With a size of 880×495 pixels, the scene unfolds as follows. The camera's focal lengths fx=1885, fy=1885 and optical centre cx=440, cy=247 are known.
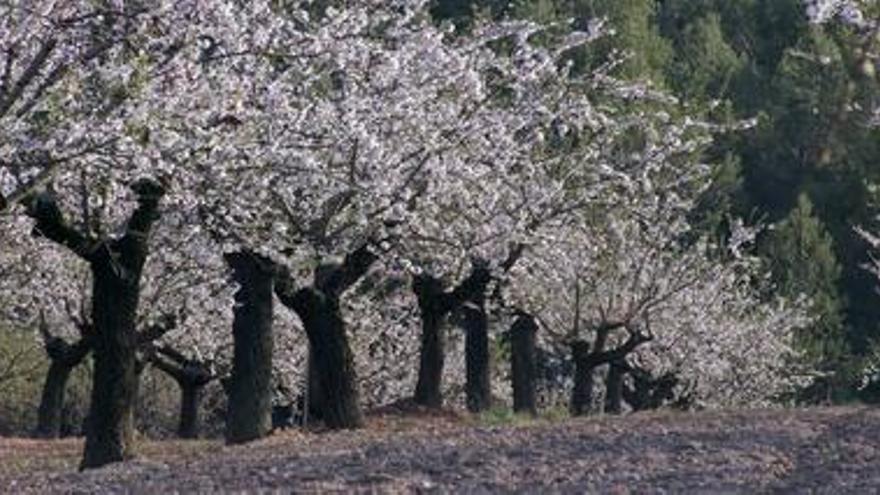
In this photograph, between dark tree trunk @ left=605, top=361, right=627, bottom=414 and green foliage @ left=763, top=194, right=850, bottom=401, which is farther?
green foliage @ left=763, top=194, right=850, bottom=401

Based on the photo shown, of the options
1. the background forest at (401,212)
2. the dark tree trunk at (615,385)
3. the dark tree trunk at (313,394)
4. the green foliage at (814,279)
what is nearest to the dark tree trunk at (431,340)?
the background forest at (401,212)

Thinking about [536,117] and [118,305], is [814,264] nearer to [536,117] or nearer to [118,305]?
[536,117]

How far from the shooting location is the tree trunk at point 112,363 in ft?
52.0

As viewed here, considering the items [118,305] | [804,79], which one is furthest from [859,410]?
[804,79]

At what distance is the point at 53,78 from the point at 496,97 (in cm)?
892

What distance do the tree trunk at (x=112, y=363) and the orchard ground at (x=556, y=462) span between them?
41cm

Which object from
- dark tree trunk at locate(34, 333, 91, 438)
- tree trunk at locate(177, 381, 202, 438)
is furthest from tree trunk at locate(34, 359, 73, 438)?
tree trunk at locate(177, 381, 202, 438)

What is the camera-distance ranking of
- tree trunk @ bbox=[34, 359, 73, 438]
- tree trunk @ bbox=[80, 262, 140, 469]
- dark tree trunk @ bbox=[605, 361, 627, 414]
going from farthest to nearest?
1. dark tree trunk @ bbox=[605, 361, 627, 414]
2. tree trunk @ bbox=[34, 359, 73, 438]
3. tree trunk @ bbox=[80, 262, 140, 469]

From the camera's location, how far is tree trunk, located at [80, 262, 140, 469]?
52.0 ft

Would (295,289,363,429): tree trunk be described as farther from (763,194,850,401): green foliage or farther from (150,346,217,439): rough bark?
(763,194,850,401): green foliage

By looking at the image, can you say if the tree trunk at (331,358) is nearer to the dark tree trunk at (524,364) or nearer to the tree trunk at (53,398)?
the dark tree trunk at (524,364)

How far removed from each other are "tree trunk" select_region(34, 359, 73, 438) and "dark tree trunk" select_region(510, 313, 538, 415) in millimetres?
7085

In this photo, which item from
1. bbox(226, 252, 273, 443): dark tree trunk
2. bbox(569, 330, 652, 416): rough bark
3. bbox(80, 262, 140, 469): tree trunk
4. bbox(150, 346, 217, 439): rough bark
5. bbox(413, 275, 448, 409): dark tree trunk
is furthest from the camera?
bbox(150, 346, 217, 439): rough bark

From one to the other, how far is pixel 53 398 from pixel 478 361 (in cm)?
731
